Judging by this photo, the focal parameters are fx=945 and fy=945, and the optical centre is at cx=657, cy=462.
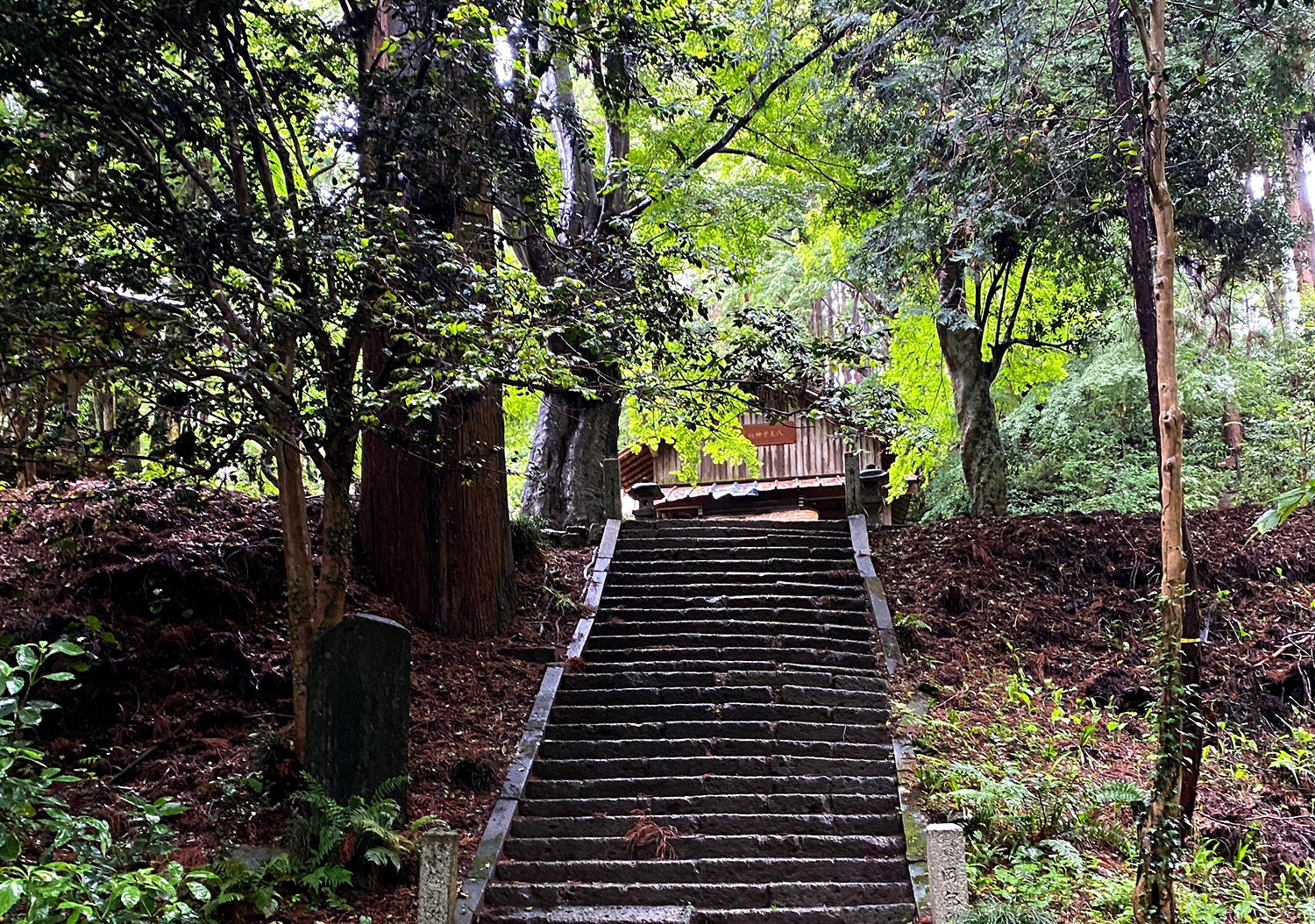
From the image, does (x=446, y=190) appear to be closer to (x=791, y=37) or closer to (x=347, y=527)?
(x=347, y=527)

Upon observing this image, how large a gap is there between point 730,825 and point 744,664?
8.90 ft

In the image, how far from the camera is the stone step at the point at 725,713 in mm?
9359

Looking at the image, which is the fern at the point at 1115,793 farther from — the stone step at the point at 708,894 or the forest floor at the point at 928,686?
the stone step at the point at 708,894

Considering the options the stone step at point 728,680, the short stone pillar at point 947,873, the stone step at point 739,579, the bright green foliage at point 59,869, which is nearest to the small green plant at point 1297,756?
the stone step at point 728,680

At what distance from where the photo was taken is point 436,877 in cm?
593

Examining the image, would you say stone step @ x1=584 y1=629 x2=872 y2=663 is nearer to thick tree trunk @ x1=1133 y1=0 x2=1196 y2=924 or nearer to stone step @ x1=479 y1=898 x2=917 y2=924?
stone step @ x1=479 y1=898 x2=917 y2=924

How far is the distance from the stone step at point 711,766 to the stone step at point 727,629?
245 cm

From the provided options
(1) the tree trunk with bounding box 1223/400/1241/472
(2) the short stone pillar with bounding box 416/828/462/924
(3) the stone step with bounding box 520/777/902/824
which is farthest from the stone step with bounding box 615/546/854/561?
(1) the tree trunk with bounding box 1223/400/1241/472

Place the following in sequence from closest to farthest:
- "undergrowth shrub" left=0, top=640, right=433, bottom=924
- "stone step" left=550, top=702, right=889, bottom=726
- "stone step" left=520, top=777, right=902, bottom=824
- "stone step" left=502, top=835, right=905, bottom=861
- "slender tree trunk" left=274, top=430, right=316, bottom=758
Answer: "undergrowth shrub" left=0, top=640, right=433, bottom=924
"slender tree trunk" left=274, top=430, right=316, bottom=758
"stone step" left=502, top=835, right=905, bottom=861
"stone step" left=520, top=777, right=902, bottom=824
"stone step" left=550, top=702, right=889, bottom=726

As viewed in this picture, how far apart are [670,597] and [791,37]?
334 inches

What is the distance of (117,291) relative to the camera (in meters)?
6.58

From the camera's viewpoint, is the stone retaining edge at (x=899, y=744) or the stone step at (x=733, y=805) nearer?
the stone retaining edge at (x=899, y=744)

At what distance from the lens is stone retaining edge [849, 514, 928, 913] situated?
697 cm

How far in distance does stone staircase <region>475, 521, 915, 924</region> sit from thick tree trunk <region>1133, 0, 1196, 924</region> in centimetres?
170
